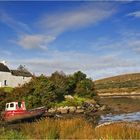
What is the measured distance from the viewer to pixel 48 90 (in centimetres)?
5859

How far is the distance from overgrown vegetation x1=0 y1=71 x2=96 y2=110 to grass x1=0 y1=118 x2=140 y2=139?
100 ft

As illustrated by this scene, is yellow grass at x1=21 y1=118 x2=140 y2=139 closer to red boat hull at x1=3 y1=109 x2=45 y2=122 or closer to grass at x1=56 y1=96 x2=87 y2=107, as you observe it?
red boat hull at x1=3 y1=109 x2=45 y2=122

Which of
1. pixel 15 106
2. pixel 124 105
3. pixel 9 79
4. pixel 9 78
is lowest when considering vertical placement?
pixel 15 106

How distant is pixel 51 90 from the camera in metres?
59.7

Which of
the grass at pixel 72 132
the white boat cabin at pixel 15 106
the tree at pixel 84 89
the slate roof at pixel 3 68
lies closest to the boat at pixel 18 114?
the white boat cabin at pixel 15 106

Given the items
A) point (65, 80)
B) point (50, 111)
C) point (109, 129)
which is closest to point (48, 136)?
point (109, 129)

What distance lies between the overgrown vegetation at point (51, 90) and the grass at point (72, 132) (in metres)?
30.6

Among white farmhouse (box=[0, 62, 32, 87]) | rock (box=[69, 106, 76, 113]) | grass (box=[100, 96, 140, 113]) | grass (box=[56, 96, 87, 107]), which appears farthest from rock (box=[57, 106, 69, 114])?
white farmhouse (box=[0, 62, 32, 87])

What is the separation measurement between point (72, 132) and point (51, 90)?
38.8 metres

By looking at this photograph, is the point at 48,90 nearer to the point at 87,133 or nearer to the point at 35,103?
the point at 35,103

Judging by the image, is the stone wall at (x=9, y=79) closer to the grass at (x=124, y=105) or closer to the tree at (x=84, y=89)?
the tree at (x=84, y=89)

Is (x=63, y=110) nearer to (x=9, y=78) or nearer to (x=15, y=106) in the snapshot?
(x=15, y=106)

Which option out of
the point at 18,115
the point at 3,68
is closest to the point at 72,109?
the point at 18,115

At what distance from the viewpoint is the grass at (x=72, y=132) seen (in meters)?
18.4
